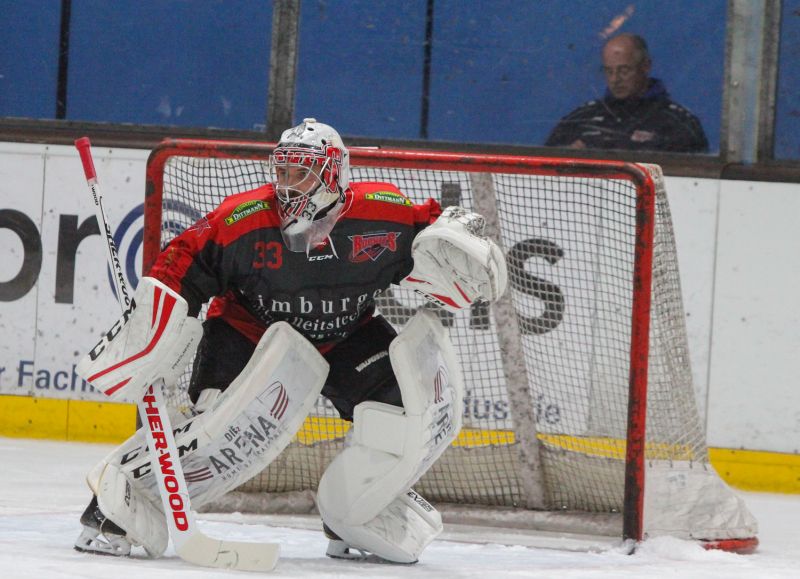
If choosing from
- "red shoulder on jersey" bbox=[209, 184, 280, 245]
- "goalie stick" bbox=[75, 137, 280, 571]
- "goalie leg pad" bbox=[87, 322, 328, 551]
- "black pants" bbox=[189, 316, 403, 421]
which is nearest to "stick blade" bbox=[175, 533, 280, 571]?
"goalie stick" bbox=[75, 137, 280, 571]

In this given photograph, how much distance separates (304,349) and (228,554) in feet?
1.47

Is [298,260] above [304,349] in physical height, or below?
above

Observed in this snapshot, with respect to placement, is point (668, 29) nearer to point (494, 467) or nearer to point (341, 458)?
point (494, 467)

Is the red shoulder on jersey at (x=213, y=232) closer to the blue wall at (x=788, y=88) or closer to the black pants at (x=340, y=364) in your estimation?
the black pants at (x=340, y=364)

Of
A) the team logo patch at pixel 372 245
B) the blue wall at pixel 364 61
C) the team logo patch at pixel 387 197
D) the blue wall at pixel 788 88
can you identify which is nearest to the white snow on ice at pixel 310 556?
the team logo patch at pixel 372 245

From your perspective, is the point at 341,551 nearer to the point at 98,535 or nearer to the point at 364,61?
the point at 98,535

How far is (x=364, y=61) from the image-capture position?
463 cm

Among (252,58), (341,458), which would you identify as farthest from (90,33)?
(341,458)

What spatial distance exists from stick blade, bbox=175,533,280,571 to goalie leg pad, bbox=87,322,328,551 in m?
0.11

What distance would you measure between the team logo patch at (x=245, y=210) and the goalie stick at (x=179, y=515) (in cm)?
27

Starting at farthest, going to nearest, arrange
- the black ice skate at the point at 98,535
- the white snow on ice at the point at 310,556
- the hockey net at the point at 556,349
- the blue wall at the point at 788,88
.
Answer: the blue wall at the point at 788,88, the hockey net at the point at 556,349, the black ice skate at the point at 98,535, the white snow on ice at the point at 310,556

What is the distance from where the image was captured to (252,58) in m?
4.66

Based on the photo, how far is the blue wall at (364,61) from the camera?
4.45m

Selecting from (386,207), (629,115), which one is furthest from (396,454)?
(629,115)
